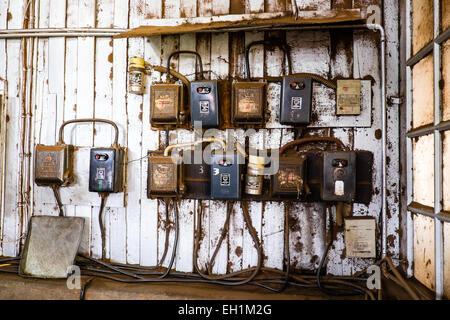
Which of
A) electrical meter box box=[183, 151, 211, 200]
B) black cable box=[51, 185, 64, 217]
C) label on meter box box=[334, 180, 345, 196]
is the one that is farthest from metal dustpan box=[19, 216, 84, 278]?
label on meter box box=[334, 180, 345, 196]

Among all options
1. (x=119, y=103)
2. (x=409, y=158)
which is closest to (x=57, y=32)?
(x=119, y=103)

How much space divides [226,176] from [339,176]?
0.73 metres

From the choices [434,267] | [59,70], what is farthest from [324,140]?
[59,70]

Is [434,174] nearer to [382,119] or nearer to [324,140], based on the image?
[382,119]

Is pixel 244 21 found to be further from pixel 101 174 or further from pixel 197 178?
pixel 101 174

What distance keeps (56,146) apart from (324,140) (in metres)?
1.96

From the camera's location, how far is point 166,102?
5.91 feet

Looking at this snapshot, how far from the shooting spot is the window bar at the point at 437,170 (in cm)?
134

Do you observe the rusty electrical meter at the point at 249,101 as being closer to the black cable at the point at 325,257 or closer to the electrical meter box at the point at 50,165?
the black cable at the point at 325,257

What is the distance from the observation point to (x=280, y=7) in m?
1.87

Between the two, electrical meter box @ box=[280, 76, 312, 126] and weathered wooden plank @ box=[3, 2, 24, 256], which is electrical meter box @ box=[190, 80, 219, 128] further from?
weathered wooden plank @ box=[3, 2, 24, 256]

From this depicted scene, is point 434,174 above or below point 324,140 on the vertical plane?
below

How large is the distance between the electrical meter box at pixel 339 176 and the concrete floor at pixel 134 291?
0.66 metres

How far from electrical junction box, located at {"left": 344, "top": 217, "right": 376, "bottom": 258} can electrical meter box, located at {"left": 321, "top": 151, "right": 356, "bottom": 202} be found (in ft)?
0.80
